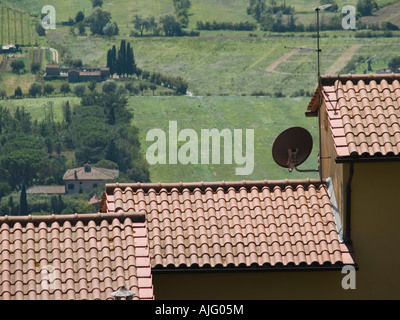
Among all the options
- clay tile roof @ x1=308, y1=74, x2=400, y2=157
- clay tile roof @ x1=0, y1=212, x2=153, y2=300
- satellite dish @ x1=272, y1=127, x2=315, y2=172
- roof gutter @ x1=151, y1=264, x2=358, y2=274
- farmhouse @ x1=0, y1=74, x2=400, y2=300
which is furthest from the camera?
satellite dish @ x1=272, y1=127, x2=315, y2=172

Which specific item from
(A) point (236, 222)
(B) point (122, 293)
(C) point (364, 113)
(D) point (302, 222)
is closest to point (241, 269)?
(A) point (236, 222)

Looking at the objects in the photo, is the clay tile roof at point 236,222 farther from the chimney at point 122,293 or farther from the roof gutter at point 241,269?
the chimney at point 122,293

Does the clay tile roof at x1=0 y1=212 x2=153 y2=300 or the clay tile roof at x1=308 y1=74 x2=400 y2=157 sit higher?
the clay tile roof at x1=308 y1=74 x2=400 y2=157

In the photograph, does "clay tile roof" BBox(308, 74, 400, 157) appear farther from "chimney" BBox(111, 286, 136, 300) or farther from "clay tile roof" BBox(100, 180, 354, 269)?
"chimney" BBox(111, 286, 136, 300)

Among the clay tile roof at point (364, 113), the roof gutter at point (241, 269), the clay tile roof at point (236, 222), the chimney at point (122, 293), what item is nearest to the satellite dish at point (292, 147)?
the clay tile roof at point (236, 222)

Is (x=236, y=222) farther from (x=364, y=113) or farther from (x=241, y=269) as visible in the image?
(x=364, y=113)

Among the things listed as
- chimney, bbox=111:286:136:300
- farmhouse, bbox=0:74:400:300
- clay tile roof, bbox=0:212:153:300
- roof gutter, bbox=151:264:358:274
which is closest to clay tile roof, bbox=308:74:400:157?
farmhouse, bbox=0:74:400:300
